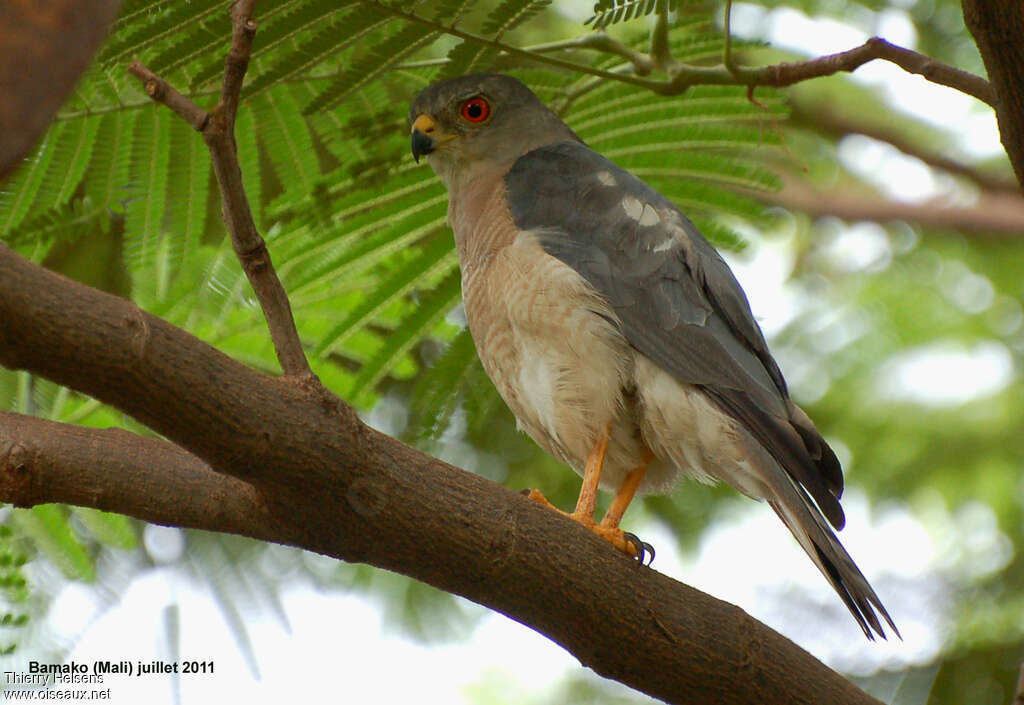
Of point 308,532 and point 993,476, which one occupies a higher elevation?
point 993,476

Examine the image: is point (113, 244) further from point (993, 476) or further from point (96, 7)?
point (993, 476)

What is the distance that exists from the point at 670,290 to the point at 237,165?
186 centimetres

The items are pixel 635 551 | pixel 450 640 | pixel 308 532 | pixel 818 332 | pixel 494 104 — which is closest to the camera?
pixel 308 532

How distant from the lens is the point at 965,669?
5.27 meters

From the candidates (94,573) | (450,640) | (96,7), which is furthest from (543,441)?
(96,7)

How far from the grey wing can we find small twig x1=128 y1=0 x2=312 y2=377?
154cm

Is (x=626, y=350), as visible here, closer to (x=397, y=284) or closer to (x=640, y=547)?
(x=640, y=547)

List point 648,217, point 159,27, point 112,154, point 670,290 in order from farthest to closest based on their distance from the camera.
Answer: point 112,154, point 648,217, point 670,290, point 159,27

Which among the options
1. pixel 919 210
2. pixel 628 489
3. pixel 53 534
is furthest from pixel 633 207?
pixel 919 210

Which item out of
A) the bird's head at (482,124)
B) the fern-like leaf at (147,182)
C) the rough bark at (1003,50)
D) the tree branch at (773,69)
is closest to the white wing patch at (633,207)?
the tree branch at (773,69)

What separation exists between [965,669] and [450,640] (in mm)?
2593

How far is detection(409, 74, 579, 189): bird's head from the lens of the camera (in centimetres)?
471

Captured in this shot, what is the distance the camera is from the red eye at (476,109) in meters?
4.83

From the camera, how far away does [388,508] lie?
2.87m
